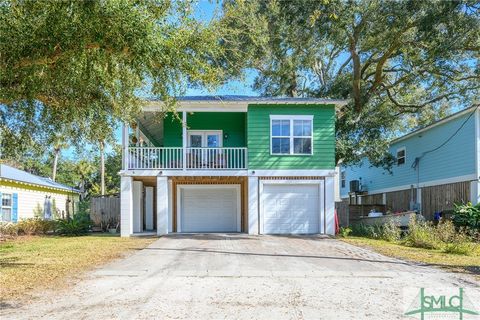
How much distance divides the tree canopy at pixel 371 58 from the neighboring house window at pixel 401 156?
108 cm

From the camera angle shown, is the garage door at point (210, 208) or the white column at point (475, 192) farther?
the garage door at point (210, 208)

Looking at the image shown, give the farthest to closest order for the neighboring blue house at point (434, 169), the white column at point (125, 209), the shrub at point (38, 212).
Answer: the shrub at point (38, 212) → the neighboring blue house at point (434, 169) → the white column at point (125, 209)

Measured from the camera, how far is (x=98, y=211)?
21859 millimetres

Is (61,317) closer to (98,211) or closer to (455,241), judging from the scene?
(455,241)

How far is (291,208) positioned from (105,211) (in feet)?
29.7

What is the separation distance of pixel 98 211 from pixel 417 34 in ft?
54.6

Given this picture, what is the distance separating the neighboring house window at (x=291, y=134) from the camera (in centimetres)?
1911

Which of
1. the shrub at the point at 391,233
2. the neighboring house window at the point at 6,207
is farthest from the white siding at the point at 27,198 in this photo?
the shrub at the point at 391,233

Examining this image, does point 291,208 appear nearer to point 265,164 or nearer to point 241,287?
point 265,164

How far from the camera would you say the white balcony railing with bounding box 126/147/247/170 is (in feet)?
62.4

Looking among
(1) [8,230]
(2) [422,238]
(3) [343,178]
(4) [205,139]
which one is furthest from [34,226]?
(3) [343,178]

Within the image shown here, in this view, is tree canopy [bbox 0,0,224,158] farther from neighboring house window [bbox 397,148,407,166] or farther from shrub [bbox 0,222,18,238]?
neighboring house window [bbox 397,148,407,166]

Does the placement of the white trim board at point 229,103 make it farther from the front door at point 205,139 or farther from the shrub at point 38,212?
the shrub at point 38,212

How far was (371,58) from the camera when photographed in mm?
23688
